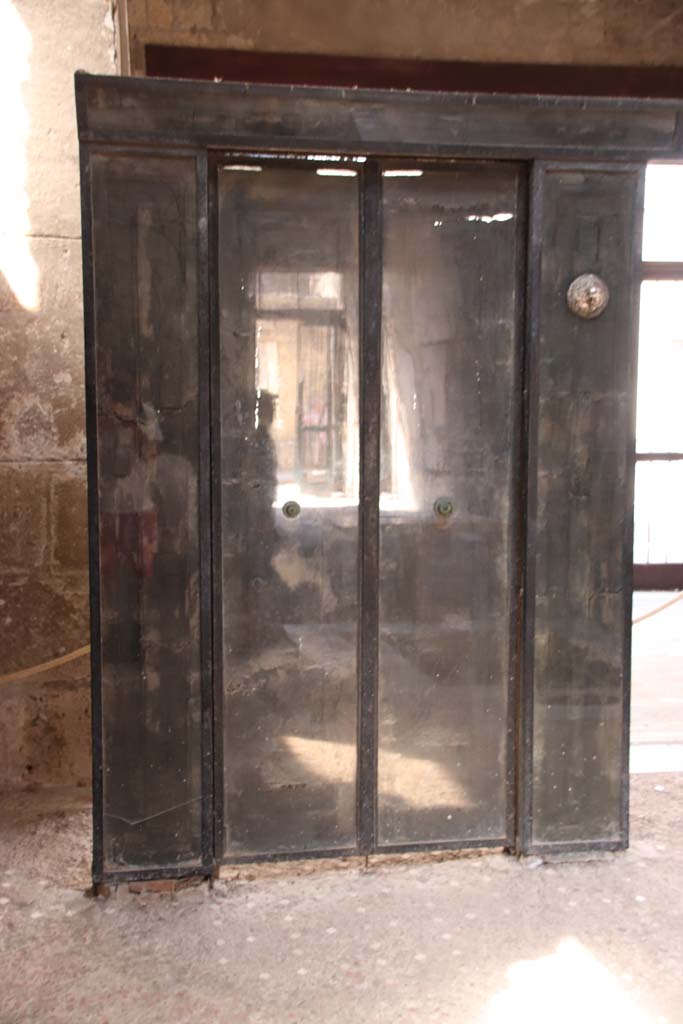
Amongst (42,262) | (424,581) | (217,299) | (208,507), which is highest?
(42,262)

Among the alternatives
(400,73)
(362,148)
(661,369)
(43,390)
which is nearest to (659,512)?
(661,369)

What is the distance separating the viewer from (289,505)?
10.4 ft

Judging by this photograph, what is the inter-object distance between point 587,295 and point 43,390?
2.44 m

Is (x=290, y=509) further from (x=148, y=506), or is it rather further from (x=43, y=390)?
(x=43, y=390)

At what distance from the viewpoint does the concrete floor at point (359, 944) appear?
2.55 metres

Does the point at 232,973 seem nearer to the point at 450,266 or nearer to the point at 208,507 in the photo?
the point at 208,507

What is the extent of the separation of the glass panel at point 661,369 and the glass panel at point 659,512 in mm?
213

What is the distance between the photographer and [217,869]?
3238 mm

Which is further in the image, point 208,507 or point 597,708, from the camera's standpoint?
point 597,708

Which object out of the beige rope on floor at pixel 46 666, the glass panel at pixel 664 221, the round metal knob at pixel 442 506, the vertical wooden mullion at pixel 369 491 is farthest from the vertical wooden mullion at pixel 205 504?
the glass panel at pixel 664 221

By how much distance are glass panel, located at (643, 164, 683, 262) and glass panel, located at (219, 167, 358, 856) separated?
243 inches

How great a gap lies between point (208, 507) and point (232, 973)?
4.83 ft

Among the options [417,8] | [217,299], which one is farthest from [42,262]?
[417,8]

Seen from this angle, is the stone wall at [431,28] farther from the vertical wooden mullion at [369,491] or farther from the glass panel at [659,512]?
the glass panel at [659,512]
